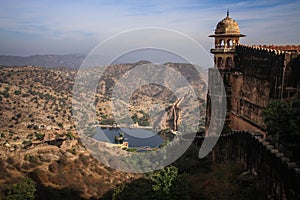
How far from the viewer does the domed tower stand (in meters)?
17.6

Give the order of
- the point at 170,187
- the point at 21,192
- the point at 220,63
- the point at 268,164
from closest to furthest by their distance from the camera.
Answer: the point at 268,164
the point at 170,187
the point at 21,192
the point at 220,63

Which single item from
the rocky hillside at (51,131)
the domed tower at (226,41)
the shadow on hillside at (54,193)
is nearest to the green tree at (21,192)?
the shadow on hillside at (54,193)

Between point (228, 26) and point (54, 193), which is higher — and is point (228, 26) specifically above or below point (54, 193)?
above

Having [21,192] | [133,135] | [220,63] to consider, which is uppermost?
[220,63]

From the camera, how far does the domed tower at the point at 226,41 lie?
57.7 feet

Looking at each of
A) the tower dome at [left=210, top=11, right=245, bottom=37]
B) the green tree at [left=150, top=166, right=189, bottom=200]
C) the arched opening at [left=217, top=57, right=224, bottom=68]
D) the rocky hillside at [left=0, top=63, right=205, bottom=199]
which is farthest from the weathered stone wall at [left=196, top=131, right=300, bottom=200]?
the rocky hillside at [left=0, top=63, right=205, bottom=199]

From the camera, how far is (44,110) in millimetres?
55656

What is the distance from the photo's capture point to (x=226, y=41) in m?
18.0

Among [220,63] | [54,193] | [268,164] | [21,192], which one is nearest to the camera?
[268,164]

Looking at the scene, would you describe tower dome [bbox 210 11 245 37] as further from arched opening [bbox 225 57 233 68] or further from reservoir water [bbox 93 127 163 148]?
reservoir water [bbox 93 127 163 148]

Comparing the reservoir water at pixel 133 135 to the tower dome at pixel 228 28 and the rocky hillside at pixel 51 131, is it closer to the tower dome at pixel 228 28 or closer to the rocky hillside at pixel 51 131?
the rocky hillside at pixel 51 131

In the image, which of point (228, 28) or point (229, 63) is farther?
point (229, 63)

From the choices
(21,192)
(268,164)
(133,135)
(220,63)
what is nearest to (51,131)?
(133,135)

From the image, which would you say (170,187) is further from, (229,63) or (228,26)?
(228,26)
